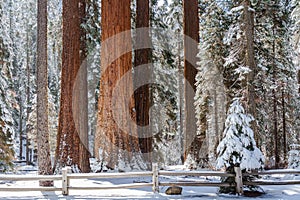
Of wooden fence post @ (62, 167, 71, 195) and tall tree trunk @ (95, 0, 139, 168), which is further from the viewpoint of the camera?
tall tree trunk @ (95, 0, 139, 168)

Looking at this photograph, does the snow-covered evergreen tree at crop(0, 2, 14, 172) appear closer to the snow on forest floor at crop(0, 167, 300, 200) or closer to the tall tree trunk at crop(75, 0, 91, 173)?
the tall tree trunk at crop(75, 0, 91, 173)

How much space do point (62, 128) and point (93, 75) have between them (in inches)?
570

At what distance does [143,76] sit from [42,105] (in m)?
6.61

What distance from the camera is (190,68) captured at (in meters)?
18.4

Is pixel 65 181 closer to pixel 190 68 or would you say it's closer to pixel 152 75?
pixel 152 75

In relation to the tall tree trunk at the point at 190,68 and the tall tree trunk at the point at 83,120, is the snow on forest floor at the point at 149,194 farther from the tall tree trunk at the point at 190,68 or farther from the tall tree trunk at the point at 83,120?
the tall tree trunk at the point at 190,68

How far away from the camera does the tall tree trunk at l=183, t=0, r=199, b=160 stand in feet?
56.4

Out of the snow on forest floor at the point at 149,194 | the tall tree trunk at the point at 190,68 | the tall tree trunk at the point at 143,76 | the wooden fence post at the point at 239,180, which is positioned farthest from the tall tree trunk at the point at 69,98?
the tall tree trunk at the point at 190,68

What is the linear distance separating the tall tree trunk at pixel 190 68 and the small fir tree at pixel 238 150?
6890 millimetres

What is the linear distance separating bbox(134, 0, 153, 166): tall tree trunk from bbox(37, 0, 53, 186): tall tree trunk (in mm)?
5521

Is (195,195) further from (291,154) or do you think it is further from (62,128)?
(291,154)

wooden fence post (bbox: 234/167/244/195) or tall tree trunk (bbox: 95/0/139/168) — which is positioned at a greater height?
tall tree trunk (bbox: 95/0/139/168)

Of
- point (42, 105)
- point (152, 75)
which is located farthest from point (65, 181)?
point (152, 75)

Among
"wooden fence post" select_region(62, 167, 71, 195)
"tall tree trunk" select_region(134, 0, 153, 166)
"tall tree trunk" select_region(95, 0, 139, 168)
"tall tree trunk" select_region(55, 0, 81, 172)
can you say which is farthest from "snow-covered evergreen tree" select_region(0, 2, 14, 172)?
"wooden fence post" select_region(62, 167, 71, 195)
